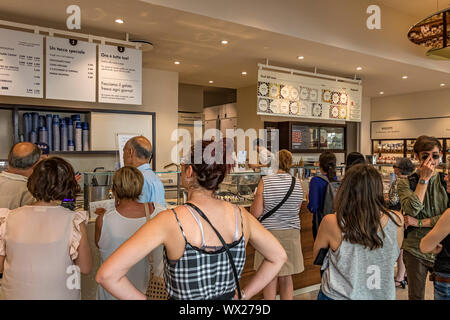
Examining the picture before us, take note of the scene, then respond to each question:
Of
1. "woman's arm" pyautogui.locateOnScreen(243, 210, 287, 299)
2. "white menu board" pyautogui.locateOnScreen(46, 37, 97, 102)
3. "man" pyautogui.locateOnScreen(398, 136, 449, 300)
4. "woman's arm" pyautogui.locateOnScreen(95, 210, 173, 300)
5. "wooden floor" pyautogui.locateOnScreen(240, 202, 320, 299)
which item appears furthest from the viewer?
"white menu board" pyautogui.locateOnScreen(46, 37, 97, 102)

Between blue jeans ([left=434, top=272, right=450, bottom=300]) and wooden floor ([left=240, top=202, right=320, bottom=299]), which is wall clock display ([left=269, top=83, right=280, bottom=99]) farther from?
blue jeans ([left=434, top=272, right=450, bottom=300])

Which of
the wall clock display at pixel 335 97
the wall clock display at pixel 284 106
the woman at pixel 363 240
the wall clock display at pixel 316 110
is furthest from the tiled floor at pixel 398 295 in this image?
the wall clock display at pixel 335 97

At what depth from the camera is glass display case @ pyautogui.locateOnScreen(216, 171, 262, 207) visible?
3.13m

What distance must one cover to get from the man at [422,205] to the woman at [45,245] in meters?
Result: 1.83

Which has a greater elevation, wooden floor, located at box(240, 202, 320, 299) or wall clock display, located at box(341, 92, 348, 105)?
wall clock display, located at box(341, 92, 348, 105)

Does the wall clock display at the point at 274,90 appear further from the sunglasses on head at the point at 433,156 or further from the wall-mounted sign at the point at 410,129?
the wall-mounted sign at the point at 410,129

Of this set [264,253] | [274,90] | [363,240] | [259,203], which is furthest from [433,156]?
[274,90]

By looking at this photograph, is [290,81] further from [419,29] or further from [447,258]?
[447,258]

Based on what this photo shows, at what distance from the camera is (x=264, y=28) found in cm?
359

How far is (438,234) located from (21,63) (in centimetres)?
369

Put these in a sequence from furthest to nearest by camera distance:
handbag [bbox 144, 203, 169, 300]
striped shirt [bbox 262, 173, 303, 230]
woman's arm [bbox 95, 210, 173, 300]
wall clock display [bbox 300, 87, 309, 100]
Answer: wall clock display [bbox 300, 87, 309, 100] → striped shirt [bbox 262, 173, 303, 230] → handbag [bbox 144, 203, 169, 300] → woman's arm [bbox 95, 210, 173, 300]

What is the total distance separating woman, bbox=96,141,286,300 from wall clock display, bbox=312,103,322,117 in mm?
4404

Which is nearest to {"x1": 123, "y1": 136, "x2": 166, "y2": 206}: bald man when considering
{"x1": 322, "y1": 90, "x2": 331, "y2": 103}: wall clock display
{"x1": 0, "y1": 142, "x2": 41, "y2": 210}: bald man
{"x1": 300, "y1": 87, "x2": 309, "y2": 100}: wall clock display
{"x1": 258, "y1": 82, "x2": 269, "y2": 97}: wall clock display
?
{"x1": 0, "y1": 142, "x2": 41, "y2": 210}: bald man
